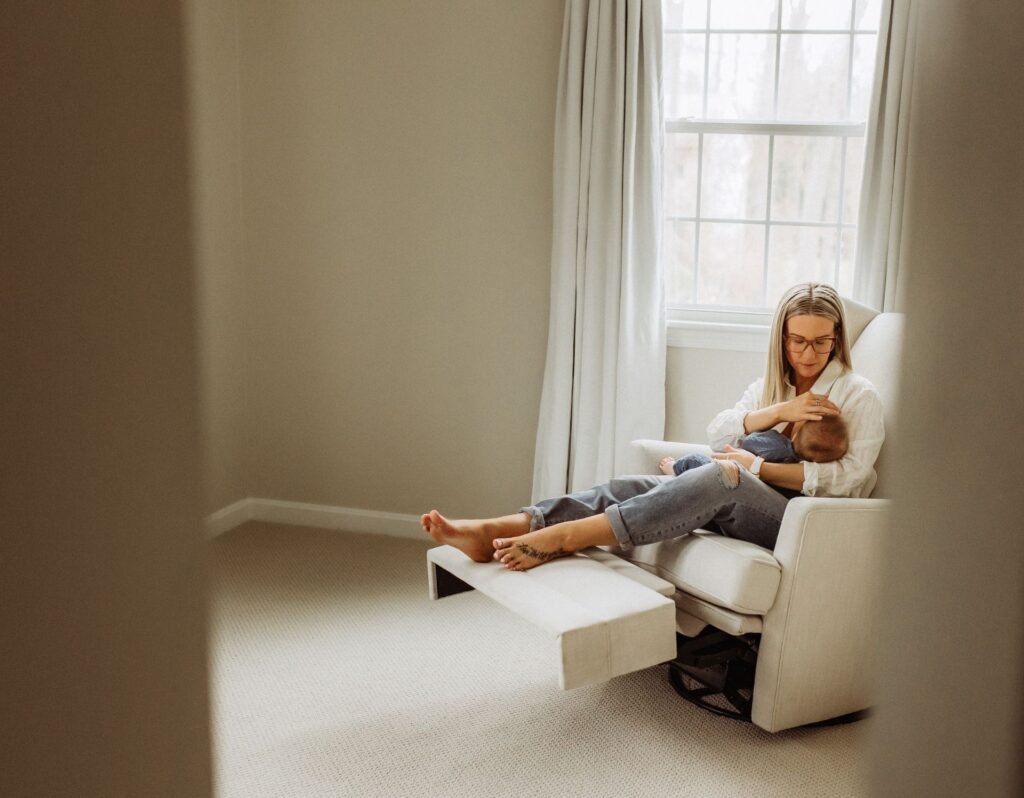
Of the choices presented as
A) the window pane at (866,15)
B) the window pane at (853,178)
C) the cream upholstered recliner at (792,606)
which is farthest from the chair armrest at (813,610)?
the window pane at (866,15)

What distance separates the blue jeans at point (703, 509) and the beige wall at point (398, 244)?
1.38m

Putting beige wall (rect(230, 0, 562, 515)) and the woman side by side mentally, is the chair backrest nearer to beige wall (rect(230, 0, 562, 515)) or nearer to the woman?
the woman

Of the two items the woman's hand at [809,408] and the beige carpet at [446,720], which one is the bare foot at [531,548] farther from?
the woman's hand at [809,408]

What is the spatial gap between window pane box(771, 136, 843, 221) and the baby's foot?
1.85 metres

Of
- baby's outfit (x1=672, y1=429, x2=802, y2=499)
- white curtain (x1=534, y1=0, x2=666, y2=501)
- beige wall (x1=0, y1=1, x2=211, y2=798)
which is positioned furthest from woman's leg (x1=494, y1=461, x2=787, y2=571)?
beige wall (x1=0, y1=1, x2=211, y2=798)

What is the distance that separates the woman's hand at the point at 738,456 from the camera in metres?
2.92

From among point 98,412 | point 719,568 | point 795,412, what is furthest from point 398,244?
point 98,412

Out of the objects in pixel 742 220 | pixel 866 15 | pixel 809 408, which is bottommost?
pixel 809 408

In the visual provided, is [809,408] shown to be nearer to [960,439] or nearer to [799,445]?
[799,445]

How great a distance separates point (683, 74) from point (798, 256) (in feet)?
2.64

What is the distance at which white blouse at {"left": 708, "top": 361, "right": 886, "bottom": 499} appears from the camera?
276 cm

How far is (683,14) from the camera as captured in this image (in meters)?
3.82

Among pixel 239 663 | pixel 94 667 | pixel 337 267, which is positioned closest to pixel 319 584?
pixel 239 663

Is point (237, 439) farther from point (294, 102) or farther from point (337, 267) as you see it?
point (294, 102)
